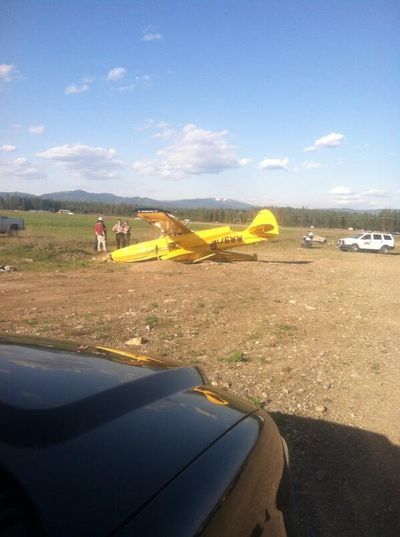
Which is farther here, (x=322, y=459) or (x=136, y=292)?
(x=136, y=292)

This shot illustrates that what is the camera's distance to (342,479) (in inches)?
131

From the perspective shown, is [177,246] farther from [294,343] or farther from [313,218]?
[313,218]

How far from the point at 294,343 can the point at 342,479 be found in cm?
373

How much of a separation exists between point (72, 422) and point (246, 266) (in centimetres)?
1657

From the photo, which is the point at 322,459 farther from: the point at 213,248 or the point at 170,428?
the point at 213,248

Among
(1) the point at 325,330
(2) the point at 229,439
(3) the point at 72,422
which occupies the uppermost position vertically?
(3) the point at 72,422

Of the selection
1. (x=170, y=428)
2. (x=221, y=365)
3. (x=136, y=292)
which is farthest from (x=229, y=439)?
(x=136, y=292)

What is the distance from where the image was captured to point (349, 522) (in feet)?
9.34

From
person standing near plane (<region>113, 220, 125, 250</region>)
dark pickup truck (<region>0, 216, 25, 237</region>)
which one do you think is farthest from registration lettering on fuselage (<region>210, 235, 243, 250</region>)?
dark pickup truck (<region>0, 216, 25, 237</region>)

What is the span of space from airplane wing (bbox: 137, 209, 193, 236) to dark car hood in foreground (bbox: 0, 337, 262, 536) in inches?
605

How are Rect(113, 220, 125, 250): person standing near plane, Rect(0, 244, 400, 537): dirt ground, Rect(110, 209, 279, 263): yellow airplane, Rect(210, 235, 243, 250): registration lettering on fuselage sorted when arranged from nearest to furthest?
Rect(0, 244, 400, 537): dirt ground → Rect(110, 209, 279, 263): yellow airplane → Rect(210, 235, 243, 250): registration lettering on fuselage → Rect(113, 220, 125, 250): person standing near plane

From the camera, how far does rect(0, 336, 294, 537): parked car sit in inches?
48.0

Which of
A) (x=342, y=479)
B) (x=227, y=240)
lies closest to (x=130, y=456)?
→ (x=342, y=479)

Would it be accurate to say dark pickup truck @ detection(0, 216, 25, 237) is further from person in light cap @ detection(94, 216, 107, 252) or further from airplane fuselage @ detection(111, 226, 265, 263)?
airplane fuselage @ detection(111, 226, 265, 263)
